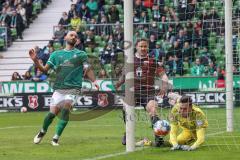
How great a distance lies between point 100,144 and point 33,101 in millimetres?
15502

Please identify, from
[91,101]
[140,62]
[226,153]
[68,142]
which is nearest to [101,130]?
[68,142]

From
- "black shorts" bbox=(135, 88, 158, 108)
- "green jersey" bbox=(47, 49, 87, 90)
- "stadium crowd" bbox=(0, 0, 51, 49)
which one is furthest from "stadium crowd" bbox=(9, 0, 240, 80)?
"black shorts" bbox=(135, 88, 158, 108)

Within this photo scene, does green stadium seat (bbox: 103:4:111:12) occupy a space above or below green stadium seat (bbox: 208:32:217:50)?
above

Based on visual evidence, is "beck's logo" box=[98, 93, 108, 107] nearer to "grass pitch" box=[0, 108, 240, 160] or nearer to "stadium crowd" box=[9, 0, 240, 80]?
"stadium crowd" box=[9, 0, 240, 80]

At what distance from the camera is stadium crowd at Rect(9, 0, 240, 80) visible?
2170cm

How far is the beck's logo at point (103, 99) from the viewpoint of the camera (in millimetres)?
29561

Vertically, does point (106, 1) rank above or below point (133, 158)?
above

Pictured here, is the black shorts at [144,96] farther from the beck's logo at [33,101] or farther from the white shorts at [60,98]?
the beck's logo at [33,101]

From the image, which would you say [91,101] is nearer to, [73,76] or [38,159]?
[73,76]

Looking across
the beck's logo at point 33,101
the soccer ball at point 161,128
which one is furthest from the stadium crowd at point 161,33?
the soccer ball at point 161,128

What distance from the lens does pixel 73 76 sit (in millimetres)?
15961

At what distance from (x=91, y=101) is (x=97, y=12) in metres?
8.40

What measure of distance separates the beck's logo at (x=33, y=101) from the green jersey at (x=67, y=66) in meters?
14.5

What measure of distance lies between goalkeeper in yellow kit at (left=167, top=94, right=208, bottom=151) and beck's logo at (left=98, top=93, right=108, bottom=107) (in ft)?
48.9
